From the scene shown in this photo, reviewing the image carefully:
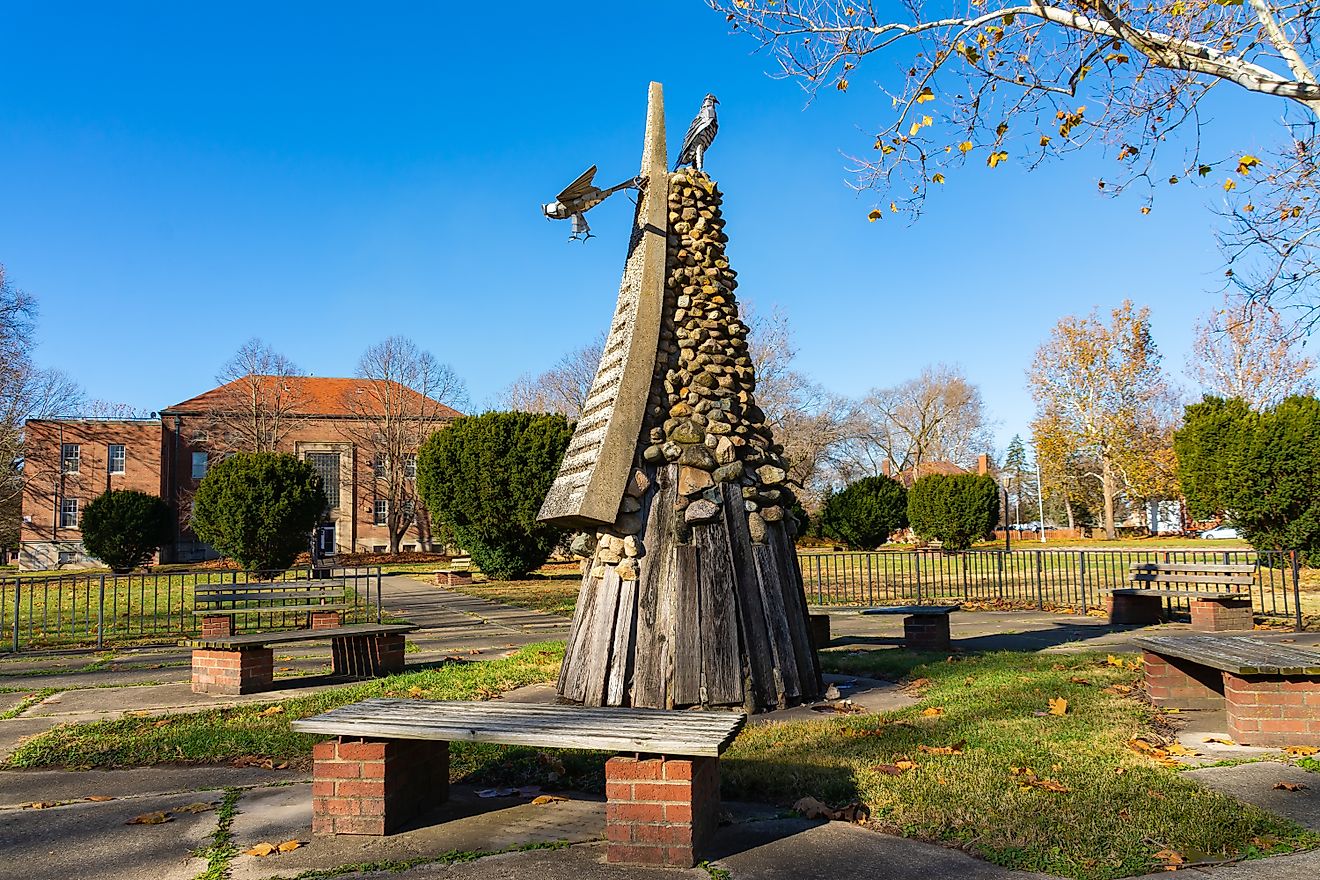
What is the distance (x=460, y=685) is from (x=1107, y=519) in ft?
159

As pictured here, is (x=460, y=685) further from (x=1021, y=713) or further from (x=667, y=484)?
(x=1021, y=713)

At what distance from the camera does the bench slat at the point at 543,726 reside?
13.6 feet

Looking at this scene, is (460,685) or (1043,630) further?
(1043,630)

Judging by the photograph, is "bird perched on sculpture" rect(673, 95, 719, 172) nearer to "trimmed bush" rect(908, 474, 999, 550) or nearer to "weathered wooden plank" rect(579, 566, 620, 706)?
"weathered wooden plank" rect(579, 566, 620, 706)

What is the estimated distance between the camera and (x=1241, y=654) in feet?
21.3

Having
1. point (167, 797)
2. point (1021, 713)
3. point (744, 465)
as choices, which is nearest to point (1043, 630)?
point (1021, 713)

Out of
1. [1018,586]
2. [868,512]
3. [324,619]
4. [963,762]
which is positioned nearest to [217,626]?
[324,619]

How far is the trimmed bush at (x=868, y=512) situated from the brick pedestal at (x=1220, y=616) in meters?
22.1

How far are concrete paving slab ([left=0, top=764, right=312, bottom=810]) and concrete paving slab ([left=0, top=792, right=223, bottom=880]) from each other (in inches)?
9.6

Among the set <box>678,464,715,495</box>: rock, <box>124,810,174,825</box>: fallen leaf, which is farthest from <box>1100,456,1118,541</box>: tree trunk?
<box>124,810,174,825</box>: fallen leaf

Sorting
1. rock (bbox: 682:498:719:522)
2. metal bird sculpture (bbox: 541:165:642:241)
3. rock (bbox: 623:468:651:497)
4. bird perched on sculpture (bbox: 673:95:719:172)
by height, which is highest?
bird perched on sculpture (bbox: 673:95:719:172)

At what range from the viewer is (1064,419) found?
4616 centimetres

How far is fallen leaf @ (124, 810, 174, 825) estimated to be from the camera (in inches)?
196

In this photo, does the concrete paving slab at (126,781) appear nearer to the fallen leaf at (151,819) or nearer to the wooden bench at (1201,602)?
the fallen leaf at (151,819)
